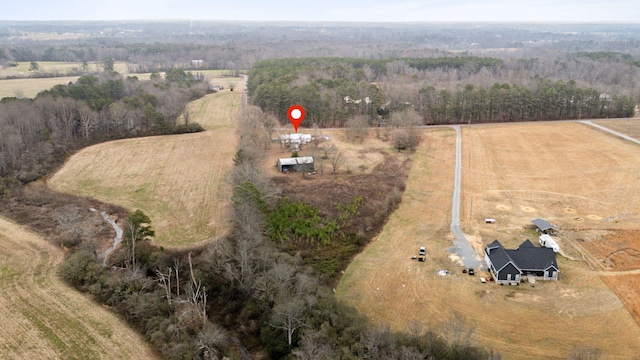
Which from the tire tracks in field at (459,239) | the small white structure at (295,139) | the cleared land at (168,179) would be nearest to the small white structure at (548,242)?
the tire tracks in field at (459,239)

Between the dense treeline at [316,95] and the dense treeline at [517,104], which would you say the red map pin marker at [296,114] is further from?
the dense treeline at [517,104]

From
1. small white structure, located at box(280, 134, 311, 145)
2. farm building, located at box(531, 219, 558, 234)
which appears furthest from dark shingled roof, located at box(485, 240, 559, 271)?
small white structure, located at box(280, 134, 311, 145)

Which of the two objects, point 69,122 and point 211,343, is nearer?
point 211,343

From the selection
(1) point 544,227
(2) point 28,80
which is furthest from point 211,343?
(2) point 28,80

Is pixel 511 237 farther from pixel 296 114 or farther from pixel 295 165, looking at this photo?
pixel 296 114

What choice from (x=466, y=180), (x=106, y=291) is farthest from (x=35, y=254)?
(x=466, y=180)

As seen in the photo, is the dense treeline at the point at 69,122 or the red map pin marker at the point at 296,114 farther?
the red map pin marker at the point at 296,114
